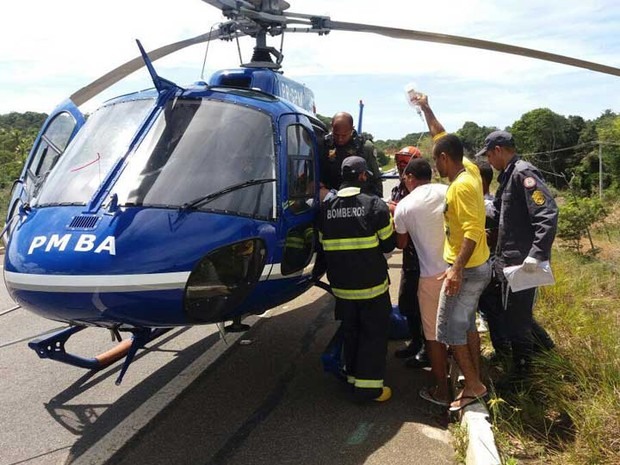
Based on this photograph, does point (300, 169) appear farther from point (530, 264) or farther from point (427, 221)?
point (530, 264)

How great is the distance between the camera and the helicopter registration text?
3146 millimetres

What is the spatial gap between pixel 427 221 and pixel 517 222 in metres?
0.66

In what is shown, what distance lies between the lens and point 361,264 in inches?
165

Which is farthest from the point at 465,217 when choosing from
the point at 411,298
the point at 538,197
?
the point at 411,298

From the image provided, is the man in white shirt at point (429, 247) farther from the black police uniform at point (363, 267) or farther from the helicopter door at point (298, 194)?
the helicopter door at point (298, 194)

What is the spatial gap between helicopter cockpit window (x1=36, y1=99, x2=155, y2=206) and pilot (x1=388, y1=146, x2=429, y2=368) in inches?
91.0

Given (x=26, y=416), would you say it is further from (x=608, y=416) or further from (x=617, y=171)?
(x=617, y=171)

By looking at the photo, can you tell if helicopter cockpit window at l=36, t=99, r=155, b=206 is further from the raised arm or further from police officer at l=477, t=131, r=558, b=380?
police officer at l=477, t=131, r=558, b=380

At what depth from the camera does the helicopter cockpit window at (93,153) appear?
3.67 m

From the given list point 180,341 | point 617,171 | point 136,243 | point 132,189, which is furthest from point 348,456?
point 617,171

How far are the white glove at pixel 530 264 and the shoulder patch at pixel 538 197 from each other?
1.35 feet

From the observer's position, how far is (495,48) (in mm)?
5520

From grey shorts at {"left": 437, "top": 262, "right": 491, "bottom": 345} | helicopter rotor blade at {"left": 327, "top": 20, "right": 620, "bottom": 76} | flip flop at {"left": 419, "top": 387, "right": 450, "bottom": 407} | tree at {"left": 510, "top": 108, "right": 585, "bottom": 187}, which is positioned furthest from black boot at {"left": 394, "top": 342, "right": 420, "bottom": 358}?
tree at {"left": 510, "top": 108, "right": 585, "bottom": 187}

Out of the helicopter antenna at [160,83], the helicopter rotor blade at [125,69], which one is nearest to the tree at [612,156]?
the helicopter rotor blade at [125,69]
